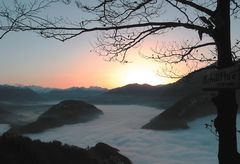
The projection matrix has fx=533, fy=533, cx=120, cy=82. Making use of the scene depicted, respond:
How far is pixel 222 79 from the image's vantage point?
5.82 m

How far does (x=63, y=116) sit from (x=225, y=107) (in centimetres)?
2959

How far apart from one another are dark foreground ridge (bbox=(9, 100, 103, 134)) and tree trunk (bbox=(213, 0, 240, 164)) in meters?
24.4

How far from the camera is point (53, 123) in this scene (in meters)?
32.6

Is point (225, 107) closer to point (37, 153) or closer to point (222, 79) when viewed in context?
point (222, 79)

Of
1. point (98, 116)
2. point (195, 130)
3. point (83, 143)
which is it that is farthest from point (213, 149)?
point (98, 116)

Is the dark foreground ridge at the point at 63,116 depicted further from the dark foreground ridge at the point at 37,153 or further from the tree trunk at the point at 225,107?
the tree trunk at the point at 225,107

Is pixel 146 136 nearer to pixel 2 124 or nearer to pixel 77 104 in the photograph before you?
pixel 77 104

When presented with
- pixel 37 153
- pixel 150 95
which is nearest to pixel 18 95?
pixel 150 95

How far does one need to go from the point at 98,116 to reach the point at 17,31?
101 ft

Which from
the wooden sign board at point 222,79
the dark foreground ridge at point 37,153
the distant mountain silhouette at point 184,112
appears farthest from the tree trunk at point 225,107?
the distant mountain silhouette at point 184,112

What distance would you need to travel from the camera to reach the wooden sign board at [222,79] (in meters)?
5.57

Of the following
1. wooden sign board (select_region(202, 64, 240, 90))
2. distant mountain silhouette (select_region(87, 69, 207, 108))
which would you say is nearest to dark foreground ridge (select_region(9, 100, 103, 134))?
distant mountain silhouette (select_region(87, 69, 207, 108))

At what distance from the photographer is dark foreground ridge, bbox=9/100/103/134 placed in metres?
30.8

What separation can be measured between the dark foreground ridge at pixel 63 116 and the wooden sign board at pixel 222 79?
24.5 m
